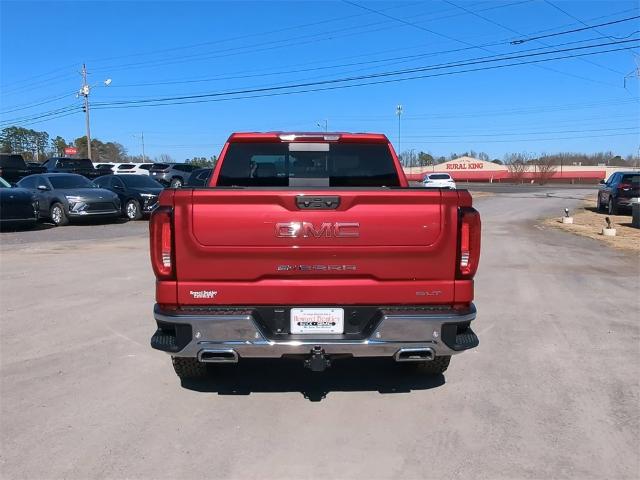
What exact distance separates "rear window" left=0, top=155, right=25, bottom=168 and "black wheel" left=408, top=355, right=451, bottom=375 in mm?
27371

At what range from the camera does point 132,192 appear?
2039 centimetres

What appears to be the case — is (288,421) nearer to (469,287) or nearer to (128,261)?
(469,287)

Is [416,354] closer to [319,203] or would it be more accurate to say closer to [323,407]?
[323,407]

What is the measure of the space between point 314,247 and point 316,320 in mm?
502

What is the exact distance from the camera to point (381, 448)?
11.7 feet

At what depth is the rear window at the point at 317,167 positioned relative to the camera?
17.5 feet

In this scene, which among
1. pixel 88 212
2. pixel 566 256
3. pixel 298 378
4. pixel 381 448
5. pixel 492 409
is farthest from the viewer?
pixel 88 212

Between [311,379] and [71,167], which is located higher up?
[71,167]

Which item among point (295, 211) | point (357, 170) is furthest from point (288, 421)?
point (357, 170)

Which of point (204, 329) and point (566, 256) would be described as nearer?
point (204, 329)

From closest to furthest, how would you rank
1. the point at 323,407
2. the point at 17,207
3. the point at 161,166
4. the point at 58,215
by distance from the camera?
1. the point at 323,407
2. the point at 17,207
3. the point at 58,215
4. the point at 161,166

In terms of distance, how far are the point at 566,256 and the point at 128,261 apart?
921 cm

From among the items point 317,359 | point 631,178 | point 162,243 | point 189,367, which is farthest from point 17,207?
point 631,178

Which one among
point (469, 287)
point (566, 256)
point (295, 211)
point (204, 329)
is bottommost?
point (566, 256)
